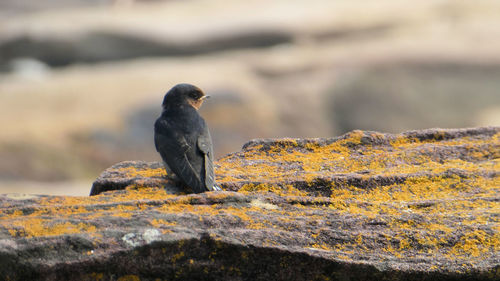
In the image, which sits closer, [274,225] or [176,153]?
[274,225]

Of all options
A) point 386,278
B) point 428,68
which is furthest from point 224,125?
point 386,278

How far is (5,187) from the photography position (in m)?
20.6

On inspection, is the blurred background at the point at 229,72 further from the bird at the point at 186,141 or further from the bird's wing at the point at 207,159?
the bird's wing at the point at 207,159

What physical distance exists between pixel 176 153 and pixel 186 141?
19 cm

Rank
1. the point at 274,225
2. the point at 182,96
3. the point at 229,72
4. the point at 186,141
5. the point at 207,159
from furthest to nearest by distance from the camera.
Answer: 1. the point at 229,72
2. the point at 182,96
3. the point at 186,141
4. the point at 207,159
5. the point at 274,225

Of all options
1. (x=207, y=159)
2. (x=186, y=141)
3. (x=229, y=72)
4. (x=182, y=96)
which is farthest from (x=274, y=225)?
(x=229, y=72)

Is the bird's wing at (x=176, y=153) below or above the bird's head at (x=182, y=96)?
below

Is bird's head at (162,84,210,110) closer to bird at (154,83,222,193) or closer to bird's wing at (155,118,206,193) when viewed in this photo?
bird at (154,83,222,193)

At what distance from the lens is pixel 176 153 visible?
5055mm

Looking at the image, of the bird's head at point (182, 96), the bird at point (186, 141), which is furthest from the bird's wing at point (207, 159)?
the bird's head at point (182, 96)

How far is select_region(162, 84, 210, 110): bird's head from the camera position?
5879 mm

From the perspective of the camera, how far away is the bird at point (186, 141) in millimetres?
4688

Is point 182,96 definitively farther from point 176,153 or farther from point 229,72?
point 229,72

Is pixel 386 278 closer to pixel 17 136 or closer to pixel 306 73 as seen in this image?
pixel 17 136
